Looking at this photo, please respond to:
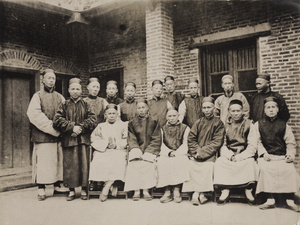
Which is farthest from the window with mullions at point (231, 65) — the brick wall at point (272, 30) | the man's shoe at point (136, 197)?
the man's shoe at point (136, 197)

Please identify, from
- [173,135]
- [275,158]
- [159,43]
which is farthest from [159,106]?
[275,158]

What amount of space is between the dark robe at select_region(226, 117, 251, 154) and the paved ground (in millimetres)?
884

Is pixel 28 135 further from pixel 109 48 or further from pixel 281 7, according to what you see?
pixel 281 7

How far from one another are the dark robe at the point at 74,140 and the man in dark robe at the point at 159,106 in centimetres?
116

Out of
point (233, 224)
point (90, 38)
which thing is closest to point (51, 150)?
point (233, 224)

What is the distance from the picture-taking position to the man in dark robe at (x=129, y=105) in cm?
593

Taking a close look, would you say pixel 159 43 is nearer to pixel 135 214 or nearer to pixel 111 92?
pixel 111 92

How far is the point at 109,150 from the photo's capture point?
17.9 feet

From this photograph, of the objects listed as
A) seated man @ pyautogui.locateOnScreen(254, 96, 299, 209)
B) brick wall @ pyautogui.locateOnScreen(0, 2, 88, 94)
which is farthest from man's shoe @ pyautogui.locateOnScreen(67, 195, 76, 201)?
brick wall @ pyautogui.locateOnScreen(0, 2, 88, 94)

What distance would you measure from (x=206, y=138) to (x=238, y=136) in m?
0.51

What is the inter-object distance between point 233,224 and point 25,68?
258 inches

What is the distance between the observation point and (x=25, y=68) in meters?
8.00

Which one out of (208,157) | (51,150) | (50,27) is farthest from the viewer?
(50,27)

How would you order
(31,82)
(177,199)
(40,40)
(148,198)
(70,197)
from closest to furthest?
(177,199) < (148,198) < (70,197) < (31,82) < (40,40)
